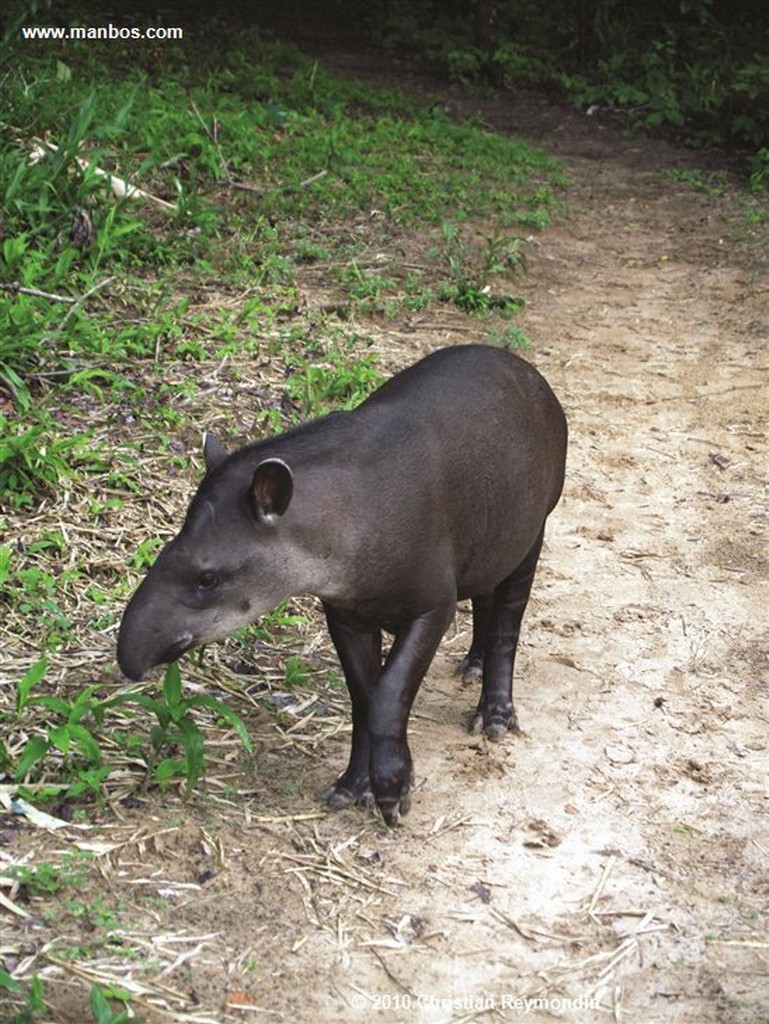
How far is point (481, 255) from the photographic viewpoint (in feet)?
34.5

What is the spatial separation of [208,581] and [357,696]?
77 cm

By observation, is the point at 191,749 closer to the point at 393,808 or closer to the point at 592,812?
the point at 393,808

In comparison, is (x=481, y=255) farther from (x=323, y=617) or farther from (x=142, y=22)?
(x=142, y=22)

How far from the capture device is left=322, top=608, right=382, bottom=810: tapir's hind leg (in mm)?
5098

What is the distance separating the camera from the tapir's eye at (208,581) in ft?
15.2

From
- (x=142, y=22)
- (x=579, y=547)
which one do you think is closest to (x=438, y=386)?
(x=579, y=547)

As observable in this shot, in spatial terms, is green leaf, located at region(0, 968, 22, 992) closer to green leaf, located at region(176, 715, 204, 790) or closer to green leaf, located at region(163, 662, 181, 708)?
green leaf, located at region(176, 715, 204, 790)

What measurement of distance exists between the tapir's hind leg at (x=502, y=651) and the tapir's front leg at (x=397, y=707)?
2.45ft

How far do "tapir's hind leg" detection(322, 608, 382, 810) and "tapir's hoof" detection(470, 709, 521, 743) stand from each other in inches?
25.6

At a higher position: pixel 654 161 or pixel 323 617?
pixel 654 161

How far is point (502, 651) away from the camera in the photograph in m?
5.75

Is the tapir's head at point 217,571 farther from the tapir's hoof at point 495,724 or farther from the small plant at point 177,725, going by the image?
the tapir's hoof at point 495,724

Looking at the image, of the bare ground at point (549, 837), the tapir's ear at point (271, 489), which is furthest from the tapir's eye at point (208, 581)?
the bare ground at point (549, 837)

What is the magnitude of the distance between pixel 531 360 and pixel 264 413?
7.19ft
